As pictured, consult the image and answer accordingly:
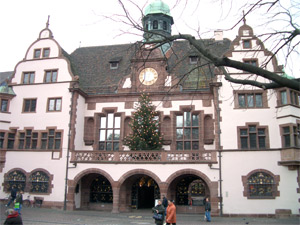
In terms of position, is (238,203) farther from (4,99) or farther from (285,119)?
(4,99)

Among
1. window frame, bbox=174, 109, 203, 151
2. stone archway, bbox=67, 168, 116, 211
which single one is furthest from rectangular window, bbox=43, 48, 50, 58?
window frame, bbox=174, 109, 203, 151

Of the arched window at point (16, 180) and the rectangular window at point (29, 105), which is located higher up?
the rectangular window at point (29, 105)

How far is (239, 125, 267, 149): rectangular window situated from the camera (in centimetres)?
2189

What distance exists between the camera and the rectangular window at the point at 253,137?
71.8ft

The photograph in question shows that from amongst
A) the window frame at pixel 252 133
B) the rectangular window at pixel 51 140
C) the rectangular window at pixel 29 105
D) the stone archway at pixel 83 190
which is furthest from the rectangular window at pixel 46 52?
the window frame at pixel 252 133

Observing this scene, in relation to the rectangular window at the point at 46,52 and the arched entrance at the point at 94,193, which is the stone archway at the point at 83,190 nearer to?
the arched entrance at the point at 94,193

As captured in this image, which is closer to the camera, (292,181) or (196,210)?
(292,181)

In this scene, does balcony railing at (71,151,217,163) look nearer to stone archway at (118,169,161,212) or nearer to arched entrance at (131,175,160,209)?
stone archway at (118,169,161,212)

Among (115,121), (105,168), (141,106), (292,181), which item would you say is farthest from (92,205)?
(292,181)

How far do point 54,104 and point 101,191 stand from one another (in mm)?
7829

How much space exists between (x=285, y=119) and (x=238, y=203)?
634cm

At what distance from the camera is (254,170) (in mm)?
21172

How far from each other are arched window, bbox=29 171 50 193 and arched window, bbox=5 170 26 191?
0.73m

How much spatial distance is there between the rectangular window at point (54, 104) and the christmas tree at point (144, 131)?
629 centimetres
